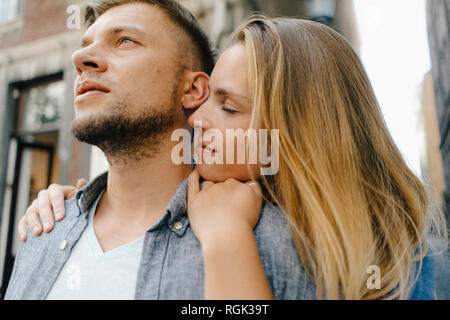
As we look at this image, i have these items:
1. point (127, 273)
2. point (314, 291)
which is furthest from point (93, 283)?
point (314, 291)

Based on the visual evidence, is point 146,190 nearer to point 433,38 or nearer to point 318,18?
point 318,18

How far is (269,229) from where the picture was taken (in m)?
1.37

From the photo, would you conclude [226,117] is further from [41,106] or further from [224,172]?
[41,106]

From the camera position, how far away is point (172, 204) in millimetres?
1545

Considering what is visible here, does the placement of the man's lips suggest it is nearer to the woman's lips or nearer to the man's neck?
the man's neck

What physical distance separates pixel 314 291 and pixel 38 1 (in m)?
7.10

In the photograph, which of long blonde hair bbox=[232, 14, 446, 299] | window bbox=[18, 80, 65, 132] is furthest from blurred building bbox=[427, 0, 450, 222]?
window bbox=[18, 80, 65, 132]

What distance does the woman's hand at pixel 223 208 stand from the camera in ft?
4.15

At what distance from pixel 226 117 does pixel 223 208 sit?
43cm

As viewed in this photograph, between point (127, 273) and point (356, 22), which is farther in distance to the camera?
point (356, 22)

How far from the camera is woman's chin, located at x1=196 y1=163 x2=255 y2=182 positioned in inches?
62.6

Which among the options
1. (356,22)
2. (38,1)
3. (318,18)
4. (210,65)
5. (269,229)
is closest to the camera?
(269,229)
